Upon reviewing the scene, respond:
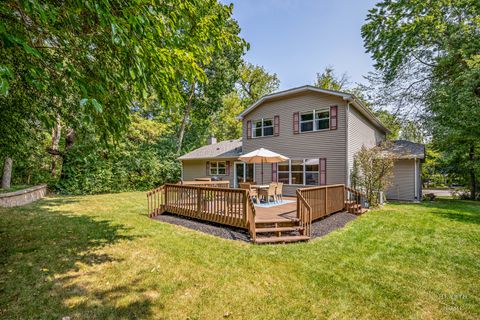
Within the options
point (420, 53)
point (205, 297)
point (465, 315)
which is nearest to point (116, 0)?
point (205, 297)

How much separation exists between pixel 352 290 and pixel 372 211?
7.73 meters

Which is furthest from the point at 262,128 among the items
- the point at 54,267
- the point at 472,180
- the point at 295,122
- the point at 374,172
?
the point at 472,180

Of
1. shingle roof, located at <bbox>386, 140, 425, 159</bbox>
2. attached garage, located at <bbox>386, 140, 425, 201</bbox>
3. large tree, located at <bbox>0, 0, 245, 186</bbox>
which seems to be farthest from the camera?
attached garage, located at <bbox>386, 140, 425, 201</bbox>

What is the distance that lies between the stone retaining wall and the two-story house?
37.3ft

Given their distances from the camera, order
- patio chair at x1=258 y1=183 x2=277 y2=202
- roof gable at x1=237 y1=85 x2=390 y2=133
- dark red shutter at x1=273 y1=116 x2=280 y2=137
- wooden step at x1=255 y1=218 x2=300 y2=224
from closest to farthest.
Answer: wooden step at x1=255 y1=218 x2=300 y2=224 < patio chair at x1=258 y1=183 x2=277 y2=202 < roof gable at x1=237 y1=85 x2=390 y2=133 < dark red shutter at x1=273 y1=116 x2=280 y2=137

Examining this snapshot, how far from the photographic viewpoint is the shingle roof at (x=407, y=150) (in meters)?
13.2

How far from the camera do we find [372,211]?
10336mm

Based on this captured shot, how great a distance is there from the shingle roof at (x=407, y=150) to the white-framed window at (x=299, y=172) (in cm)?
408

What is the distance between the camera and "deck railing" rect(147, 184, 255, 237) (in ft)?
21.6

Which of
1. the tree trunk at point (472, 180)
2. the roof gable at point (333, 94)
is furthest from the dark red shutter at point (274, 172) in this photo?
the tree trunk at point (472, 180)

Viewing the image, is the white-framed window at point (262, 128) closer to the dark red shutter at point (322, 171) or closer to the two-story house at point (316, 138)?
the two-story house at point (316, 138)

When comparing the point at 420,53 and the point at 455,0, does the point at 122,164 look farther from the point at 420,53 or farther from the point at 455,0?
the point at 455,0

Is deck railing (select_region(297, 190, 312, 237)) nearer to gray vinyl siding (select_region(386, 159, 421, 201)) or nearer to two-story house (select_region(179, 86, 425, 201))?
two-story house (select_region(179, 86, 425, 201))

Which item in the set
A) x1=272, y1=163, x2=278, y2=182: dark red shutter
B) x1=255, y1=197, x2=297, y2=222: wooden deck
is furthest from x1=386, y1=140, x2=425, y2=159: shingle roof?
x1=255, y1=197, x2=297, y2=222: wooden deck
